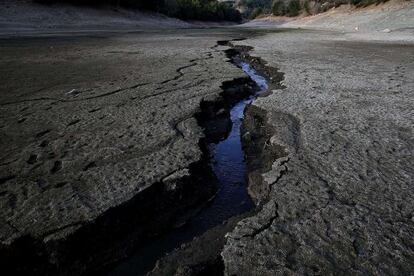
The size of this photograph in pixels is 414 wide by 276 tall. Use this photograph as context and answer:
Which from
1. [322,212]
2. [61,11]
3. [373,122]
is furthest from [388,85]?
[61,11]

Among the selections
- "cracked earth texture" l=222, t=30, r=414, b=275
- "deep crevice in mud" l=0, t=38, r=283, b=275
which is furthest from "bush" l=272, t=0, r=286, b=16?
"deep crevice in mud" l=0, t=38, r=283, b=275

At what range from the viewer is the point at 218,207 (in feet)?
6.41

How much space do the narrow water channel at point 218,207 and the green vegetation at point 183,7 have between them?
69.6ft

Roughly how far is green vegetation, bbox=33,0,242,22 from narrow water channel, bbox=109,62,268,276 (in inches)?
836

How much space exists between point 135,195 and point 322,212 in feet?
2.77

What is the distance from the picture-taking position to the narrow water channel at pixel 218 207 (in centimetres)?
154

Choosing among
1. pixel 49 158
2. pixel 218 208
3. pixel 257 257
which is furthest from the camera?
pixel 49 158

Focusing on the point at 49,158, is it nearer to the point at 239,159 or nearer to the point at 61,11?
the point at 239,159

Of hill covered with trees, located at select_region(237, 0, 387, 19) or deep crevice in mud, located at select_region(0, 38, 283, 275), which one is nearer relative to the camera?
deep crevice in mud, located at select_region(0, 38, 283, 275)

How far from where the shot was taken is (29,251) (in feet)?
4.74

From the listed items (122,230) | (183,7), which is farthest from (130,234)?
(183,7)

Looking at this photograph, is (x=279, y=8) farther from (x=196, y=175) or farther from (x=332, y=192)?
(x=332, y=192)

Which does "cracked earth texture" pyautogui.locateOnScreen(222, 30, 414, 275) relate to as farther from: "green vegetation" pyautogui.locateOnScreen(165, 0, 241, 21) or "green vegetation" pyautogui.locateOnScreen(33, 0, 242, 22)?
"green vegetation" pyautogui.locateOnScreen(165, 0, 241, 21)

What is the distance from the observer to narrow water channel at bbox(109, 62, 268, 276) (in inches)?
60.5
